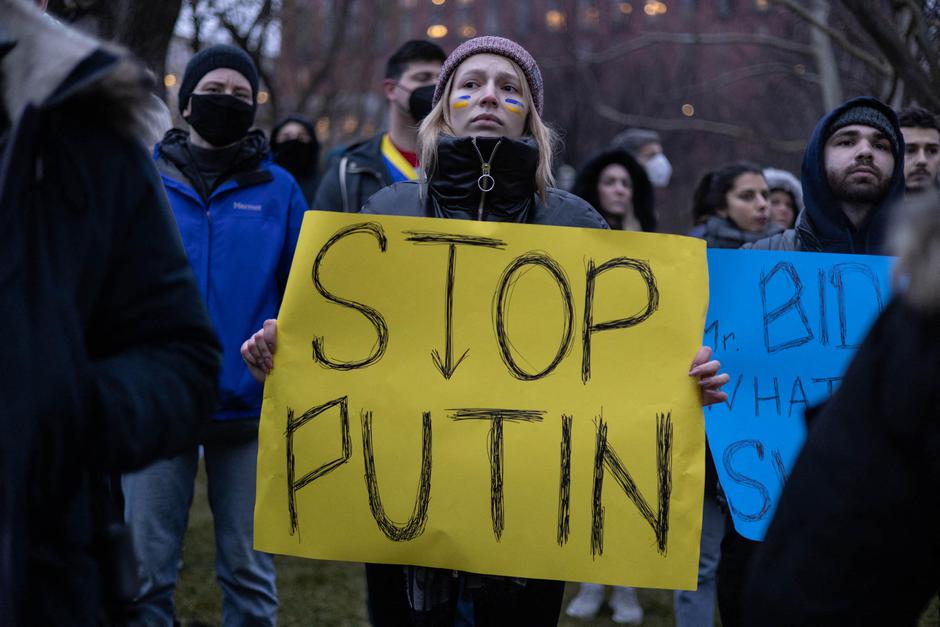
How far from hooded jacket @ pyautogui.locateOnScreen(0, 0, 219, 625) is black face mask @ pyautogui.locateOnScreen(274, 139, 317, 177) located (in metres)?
5.23

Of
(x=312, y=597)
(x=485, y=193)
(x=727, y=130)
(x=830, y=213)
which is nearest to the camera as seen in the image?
(x=485, y=193)

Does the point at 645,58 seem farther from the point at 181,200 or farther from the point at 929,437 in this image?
the point at 929,437

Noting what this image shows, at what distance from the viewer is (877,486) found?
1.41 metres

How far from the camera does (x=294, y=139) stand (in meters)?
6.97

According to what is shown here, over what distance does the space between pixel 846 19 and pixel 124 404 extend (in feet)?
24.4

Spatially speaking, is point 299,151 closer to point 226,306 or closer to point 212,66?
point 212,66

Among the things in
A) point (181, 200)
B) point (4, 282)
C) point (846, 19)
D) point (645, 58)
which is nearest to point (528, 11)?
point (645, 58)

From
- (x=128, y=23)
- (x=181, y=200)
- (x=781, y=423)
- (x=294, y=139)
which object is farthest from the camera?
(x=294, y=139)

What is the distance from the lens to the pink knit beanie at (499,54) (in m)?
3.05

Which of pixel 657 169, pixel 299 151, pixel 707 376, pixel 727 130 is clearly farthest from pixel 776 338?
pixel 727 130

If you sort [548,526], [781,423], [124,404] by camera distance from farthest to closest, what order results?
[781,423]
[548,526]
[124,404]

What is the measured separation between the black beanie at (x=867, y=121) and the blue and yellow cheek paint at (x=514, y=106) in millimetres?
1201

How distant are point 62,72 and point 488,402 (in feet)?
4.75

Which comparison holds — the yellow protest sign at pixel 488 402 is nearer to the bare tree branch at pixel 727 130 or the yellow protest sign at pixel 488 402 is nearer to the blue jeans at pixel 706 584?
the blue jeans at pixel 706 584
